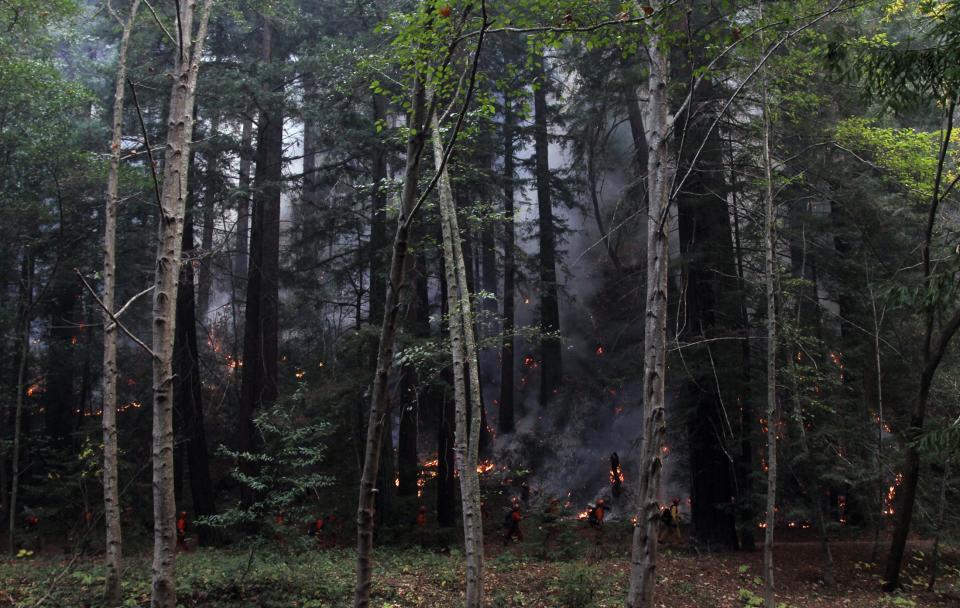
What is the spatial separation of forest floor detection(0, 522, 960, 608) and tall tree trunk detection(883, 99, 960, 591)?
73 cm

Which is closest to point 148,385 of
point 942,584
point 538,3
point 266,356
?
point 266,356

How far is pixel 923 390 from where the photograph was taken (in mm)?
9797

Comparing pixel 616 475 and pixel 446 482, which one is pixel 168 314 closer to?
pixel 446 482

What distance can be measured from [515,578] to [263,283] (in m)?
10.7

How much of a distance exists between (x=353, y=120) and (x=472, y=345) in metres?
9.32

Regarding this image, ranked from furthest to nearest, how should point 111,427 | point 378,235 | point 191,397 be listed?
point 191,397
point 378,235
point 111,427

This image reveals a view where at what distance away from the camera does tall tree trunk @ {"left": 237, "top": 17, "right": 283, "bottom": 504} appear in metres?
17.0

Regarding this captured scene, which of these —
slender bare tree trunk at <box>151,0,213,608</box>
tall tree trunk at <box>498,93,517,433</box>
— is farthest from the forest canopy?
tall tree trunk at <box>498,93,517,433</box>

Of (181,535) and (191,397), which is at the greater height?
(191,397)

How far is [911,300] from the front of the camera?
6582mm

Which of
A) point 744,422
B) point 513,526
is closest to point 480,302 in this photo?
point 744,422

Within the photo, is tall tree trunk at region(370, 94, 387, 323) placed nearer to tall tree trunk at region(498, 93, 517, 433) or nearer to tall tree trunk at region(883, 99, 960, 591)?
tall tree trunk at region(498, 93, 517, 433)

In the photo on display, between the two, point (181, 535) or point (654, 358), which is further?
point (181, 535)

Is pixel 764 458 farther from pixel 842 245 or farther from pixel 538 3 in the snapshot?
pixel 538 3
